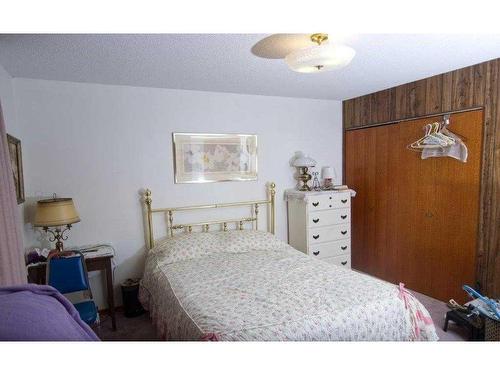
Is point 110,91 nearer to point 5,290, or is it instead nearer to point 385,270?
point 5,290

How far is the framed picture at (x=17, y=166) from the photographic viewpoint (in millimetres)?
2256

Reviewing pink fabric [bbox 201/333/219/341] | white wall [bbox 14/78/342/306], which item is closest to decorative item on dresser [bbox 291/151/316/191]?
white wall [bbox 14/78/342/306]

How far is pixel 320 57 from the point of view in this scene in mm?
1614

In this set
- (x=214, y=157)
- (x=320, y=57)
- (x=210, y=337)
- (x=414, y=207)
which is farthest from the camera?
(x=214, y=157)

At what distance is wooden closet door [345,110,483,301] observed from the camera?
8.79 feet

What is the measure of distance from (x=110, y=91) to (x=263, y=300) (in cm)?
242

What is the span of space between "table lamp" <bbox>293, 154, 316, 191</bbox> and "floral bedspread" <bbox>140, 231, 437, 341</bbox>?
1.09 m

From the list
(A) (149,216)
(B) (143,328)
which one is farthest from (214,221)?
(B) (143,328)

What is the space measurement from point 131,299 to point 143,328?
331 millimetres

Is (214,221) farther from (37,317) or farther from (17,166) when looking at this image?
(37,317)

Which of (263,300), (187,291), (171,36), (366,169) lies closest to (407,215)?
(366,169)

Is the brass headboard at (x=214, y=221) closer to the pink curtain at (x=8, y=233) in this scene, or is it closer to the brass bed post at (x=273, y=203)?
the brass bed post at (x=273, y=203)

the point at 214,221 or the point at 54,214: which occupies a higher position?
the point at 54,214

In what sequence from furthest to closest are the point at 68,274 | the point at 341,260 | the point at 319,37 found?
the point at 341,260 → the point at 68,274 → the point at 319,37
